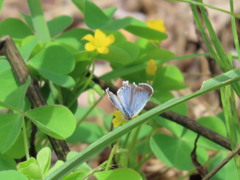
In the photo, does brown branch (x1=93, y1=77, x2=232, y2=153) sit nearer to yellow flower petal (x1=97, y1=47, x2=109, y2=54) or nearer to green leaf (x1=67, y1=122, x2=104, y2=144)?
yellow flower petal (x1=97, y1=47, x2=109, y2=54)

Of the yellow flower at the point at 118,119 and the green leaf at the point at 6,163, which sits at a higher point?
the yellow flower at the point at 118,119

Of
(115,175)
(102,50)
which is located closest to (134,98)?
(115,175)

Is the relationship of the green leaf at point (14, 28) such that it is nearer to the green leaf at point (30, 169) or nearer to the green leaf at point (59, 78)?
the green leaf at point (59, 78)

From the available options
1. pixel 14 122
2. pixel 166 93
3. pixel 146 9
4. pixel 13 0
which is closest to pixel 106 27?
pixel 166 93

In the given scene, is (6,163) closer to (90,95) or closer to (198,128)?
(198,128)

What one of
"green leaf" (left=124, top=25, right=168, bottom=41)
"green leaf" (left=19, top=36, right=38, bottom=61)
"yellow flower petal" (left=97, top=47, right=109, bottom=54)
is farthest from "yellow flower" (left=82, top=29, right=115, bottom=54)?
"green leaf" (left=124, top=25, right=168, bottom=41)

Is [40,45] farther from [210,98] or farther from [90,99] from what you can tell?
[210,98]

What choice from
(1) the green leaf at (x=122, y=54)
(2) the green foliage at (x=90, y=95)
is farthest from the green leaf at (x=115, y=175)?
(1) the green leaf at (x=122, y=54)
